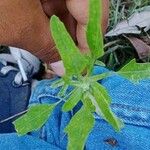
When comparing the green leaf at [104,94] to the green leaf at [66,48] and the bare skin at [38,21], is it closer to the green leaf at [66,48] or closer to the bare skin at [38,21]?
the green leaf at [66,48]

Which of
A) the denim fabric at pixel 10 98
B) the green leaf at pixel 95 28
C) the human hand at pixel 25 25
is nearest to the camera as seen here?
the green leaf at pixel 95 28

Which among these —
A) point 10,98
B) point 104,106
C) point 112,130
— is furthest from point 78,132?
point 10,98

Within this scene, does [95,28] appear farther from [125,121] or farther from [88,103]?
[125,121]

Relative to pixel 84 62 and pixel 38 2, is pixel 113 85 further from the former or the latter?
pixel 84 62

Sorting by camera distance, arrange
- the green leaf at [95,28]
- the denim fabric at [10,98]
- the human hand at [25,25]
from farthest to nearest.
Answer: the denim fabric at [10,98] < the human hand at [25,25] < the green leaf at [95,28]

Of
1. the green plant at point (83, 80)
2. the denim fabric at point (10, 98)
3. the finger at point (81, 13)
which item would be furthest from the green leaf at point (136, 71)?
the denim fabric at point (10, 98)

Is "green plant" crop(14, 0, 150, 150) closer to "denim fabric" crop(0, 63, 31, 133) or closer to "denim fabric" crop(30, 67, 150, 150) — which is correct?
"denim fabric" crop(30, 67, 150, 150)

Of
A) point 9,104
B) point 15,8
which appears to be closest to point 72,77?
point 15,8
